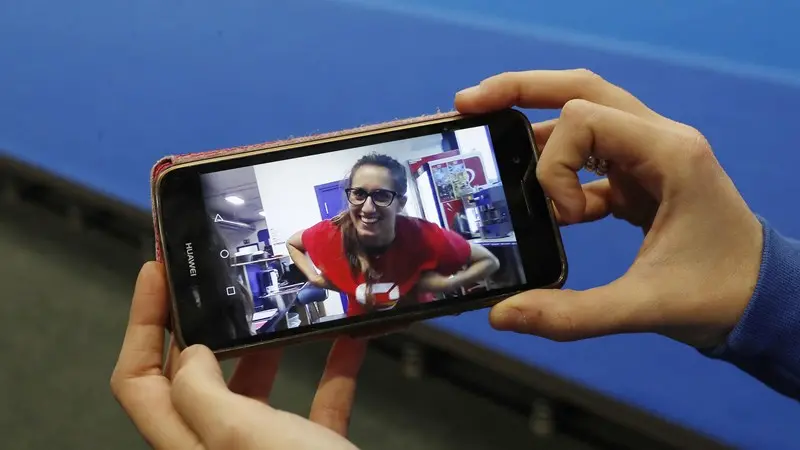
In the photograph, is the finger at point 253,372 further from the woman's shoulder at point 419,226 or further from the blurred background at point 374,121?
the blurred background at point 374,121

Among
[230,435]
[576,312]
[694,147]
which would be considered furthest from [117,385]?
[694,147]

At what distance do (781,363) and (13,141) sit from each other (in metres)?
1.06

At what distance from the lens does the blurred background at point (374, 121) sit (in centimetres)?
73

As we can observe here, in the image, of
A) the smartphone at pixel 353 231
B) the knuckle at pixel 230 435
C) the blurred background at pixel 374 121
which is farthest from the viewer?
the blurred background at pixel 374 121

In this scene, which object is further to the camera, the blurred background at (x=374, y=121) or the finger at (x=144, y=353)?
the blurred background at (x=374, y=121)

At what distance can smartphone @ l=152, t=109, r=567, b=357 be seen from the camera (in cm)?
50

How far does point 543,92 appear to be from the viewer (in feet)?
1.77

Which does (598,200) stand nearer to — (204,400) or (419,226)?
(419,226)

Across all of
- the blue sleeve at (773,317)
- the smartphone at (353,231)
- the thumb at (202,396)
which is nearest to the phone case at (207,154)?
the smartphone at (353,231)

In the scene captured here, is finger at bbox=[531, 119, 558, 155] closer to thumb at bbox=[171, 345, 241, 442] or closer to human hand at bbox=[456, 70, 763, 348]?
human hand at bbox=[456, 70, 763, 348]

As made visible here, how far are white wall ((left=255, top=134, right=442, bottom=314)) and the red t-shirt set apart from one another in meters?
0.01

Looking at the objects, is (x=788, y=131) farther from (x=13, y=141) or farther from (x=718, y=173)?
(x=13, y=141)

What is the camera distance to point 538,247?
0.52m

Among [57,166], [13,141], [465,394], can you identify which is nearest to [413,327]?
[465,394]
